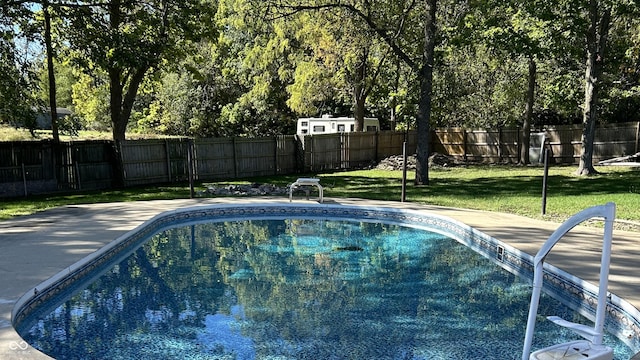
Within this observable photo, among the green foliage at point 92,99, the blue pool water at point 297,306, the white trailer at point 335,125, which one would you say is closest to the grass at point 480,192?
the blue pool water at point 297,306

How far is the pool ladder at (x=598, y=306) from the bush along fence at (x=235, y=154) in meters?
9.39

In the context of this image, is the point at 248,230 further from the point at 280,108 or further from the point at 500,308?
the point at 280,108

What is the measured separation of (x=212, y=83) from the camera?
30.4 meters

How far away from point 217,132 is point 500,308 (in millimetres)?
26940

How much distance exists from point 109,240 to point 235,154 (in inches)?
403

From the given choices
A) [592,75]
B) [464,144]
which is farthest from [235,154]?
[592,75]

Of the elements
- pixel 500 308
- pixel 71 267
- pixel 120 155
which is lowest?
pixel 500 308

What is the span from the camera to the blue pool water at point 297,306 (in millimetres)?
4660

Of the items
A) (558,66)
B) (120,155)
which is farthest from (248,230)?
(558,66)

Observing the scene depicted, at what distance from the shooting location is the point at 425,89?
14.9 metres

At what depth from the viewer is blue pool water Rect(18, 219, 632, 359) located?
466 cm

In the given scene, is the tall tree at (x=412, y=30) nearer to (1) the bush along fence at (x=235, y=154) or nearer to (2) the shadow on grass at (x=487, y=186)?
(2) the shadow on grass at (x=487, y=186)

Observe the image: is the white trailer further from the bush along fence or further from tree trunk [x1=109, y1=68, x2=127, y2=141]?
tree trunk [x1=109, y1=68, x2=127, y2=141]

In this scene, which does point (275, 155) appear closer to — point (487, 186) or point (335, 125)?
point (335, 125)
